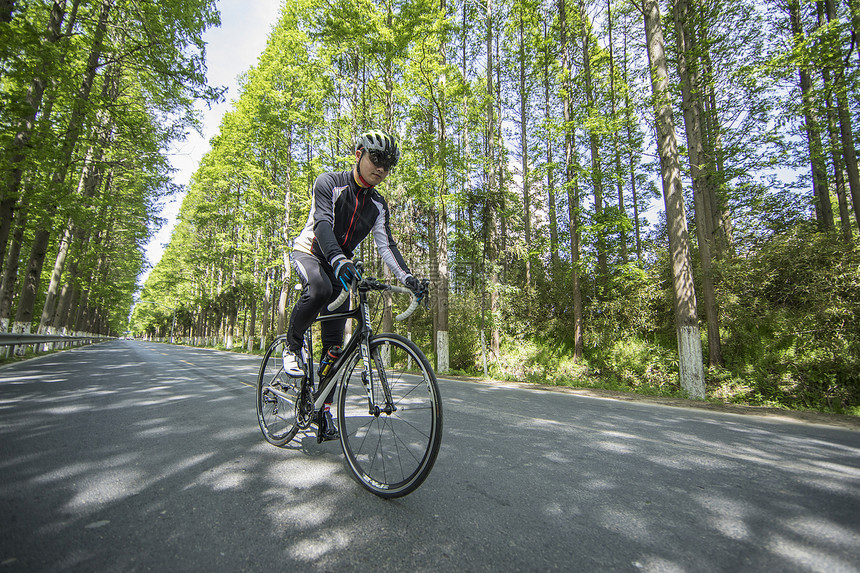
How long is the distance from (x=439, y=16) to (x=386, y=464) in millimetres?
16278

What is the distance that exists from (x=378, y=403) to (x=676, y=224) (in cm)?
1077

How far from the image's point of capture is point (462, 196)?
46.7 feet

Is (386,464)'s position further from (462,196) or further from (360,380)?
(462,196)

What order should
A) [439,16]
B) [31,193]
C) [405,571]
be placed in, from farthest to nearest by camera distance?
[439,16]
[31,193]
[405,571]

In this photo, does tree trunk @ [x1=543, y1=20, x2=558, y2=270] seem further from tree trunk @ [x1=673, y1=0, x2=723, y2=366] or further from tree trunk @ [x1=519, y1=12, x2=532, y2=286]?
tree trunk @ [x1=673, y1=0, x2=723, y2=366]

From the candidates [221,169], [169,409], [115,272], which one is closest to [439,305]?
[169,409]

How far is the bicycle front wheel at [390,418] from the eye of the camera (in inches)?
80.3

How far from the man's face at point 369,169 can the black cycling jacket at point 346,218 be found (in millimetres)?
98

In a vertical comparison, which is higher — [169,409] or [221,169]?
[221,169]

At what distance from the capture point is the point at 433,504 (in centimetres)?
195

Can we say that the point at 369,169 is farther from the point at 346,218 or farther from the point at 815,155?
the point at 815,155

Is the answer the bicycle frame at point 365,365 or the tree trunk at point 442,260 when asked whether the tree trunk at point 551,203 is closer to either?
the tree trunk at point 442,260

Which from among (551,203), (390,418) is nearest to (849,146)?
(551,203)

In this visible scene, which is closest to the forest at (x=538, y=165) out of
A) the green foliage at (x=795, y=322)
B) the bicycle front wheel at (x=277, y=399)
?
the green foliage at (x=795, y=322)
